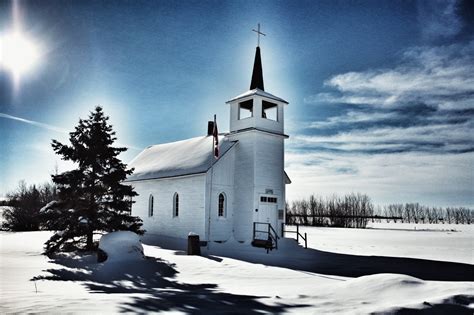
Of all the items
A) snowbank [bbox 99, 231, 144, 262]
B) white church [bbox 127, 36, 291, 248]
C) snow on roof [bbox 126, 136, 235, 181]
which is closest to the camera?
snowbank [bbox 99, 231, 144, 262]

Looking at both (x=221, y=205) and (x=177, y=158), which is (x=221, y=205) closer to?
(x=221, y=205)

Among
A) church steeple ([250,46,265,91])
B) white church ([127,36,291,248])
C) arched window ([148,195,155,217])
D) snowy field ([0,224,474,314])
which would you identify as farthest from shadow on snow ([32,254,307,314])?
church steeple ([250,46,265,91])

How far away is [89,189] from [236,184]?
9.66m

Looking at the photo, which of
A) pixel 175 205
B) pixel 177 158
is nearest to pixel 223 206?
pixel 175 205

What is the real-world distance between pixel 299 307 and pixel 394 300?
176 cm

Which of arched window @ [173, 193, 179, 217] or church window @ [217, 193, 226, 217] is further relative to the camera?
arched window @ [173, 193, 179, 217]

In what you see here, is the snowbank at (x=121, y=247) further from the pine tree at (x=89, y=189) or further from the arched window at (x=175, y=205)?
the arched window at (x=175, y=205)

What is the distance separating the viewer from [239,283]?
1209cm

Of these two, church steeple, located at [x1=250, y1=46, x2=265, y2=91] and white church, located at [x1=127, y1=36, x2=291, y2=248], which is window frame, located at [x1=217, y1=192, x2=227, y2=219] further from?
church steeple, located at [x1=250, y1=46, x2=265, y2=91]

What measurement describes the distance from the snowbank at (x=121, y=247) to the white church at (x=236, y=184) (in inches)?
296

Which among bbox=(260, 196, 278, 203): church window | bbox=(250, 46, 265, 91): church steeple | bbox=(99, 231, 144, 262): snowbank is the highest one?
bbox=(250, 46, 265, 91): church steeple

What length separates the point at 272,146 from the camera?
2620 cm

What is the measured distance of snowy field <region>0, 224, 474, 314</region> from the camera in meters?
7.17

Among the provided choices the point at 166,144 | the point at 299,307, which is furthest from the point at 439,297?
the point at 166,144
